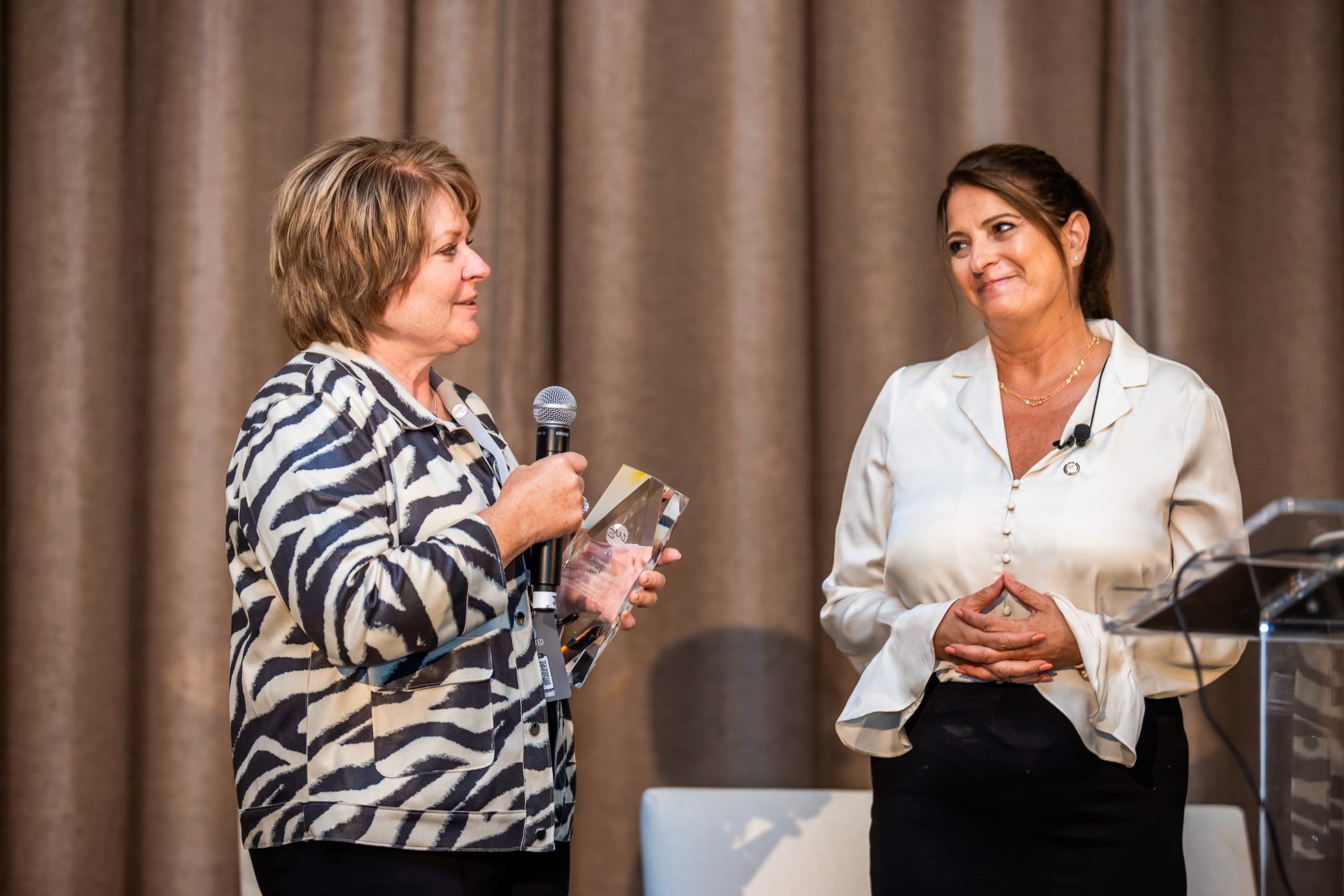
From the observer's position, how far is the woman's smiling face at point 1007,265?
2217 mm

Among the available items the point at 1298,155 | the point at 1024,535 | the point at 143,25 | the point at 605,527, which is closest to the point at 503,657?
the point at 605,527

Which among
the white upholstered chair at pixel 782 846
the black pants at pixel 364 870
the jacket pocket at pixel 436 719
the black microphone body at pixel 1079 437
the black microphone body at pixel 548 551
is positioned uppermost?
the black microphone body at pixel 1079 437

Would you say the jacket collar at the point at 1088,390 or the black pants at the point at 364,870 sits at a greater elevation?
the jacket collar at the point at 1088,390

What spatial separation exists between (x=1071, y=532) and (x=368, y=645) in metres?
1.14

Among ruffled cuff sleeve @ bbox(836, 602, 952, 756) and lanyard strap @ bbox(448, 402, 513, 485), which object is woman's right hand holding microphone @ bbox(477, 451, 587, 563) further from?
ruffled cuff sleeve @ bbox(836, 602, 952, 756)

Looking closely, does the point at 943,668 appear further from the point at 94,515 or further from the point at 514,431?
the point at 94,515

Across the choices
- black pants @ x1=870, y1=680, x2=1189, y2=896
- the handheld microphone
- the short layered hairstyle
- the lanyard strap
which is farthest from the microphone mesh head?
black pants @ x1=870, y1=680, x2=1189, y2=896

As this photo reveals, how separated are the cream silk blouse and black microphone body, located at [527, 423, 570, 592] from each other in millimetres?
580

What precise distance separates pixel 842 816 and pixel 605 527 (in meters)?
1.00

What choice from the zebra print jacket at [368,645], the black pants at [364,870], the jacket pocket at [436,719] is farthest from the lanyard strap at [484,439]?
the black pants at [364,870]

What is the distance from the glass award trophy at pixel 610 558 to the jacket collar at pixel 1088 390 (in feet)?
1.83

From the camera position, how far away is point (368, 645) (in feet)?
5.12

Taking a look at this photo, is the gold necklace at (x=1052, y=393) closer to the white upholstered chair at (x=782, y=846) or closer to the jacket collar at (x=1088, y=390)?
the jacket collar at (x=1088, y=390)

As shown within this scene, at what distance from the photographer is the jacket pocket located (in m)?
1.64
